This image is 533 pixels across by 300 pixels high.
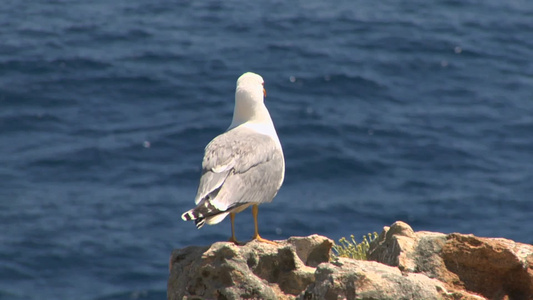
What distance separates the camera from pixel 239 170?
9.80m

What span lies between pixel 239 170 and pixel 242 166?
100 millimetres

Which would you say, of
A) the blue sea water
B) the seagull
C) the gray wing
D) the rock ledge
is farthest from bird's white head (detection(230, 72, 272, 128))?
the blue sea water

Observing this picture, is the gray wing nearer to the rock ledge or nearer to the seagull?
the seagull

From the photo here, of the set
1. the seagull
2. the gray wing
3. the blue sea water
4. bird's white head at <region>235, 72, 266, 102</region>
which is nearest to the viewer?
the seagull

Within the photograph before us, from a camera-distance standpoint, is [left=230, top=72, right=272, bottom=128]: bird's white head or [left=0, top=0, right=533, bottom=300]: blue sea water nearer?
[left=230, top=72, right=272, bottom=128]: bird's white head

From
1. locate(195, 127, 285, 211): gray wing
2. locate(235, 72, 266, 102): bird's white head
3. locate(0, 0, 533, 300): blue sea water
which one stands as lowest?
locate(0, 0, 533, 300): blue sea water

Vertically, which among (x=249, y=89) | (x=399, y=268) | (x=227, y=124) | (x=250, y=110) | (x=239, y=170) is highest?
(x=249, y=89)

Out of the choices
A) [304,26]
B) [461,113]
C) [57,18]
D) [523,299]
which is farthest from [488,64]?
[523,299]

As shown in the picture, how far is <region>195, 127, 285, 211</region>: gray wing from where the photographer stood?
9.27m

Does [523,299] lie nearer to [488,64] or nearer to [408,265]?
[408,265]

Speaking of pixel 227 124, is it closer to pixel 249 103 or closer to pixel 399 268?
pixel 249 103

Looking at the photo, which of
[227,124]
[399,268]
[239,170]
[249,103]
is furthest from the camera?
[227,124]

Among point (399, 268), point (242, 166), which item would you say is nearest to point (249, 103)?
point (242, 166)

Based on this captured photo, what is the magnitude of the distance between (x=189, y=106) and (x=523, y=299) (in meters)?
22.8
